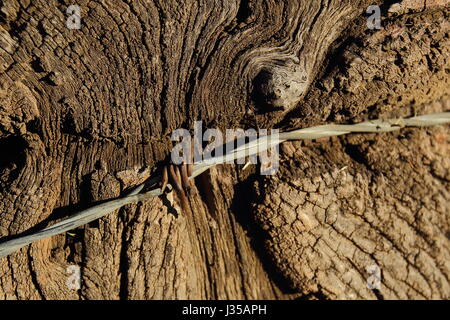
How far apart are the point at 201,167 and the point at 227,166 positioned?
0.58 ft

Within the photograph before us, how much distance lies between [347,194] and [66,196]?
1205mm

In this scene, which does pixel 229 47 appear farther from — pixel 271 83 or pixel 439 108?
pixel 439 108

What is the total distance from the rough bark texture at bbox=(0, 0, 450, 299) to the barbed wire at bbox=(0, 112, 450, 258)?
0.16 ft

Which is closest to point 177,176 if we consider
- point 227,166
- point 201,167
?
point 201,167

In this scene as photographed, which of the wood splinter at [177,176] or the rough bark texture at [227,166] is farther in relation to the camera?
the wood splinter at [177,176]

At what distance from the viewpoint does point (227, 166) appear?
6.43 feet

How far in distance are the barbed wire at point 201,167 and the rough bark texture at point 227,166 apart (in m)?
0.05

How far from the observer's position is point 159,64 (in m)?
1.72

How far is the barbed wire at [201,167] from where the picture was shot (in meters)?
1.77

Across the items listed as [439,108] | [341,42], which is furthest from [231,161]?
[439,108]

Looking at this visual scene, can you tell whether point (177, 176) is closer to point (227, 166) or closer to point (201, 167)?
point (201, 167)

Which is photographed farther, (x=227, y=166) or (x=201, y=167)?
(x=227, y=166)

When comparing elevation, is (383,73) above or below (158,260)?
above

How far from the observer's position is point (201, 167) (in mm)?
1818
